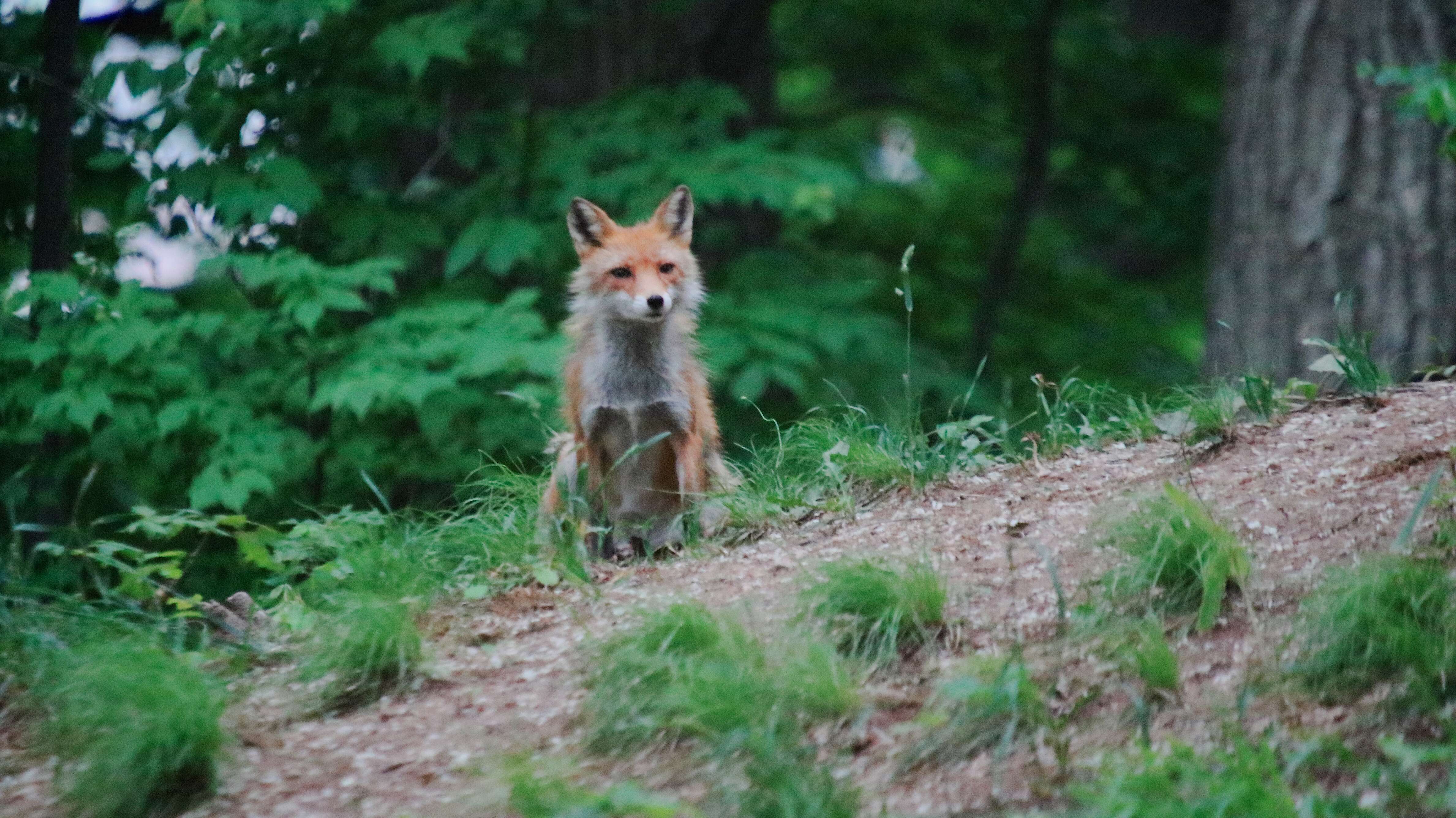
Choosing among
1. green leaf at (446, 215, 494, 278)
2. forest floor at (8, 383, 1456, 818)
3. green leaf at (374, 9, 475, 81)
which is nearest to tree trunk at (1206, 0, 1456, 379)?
forest floor at (8, 383, 1456, 818)

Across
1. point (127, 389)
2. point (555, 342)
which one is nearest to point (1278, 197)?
point (555, 342)

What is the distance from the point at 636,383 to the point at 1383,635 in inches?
137

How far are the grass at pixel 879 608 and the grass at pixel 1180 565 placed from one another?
21.3 inches

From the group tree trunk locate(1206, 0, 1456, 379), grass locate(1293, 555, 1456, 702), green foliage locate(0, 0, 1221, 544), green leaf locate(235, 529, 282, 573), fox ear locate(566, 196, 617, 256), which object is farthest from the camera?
tree trunk locate(1206, 0, 1456, 379)

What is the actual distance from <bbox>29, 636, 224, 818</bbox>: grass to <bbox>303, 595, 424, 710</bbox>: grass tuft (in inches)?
16.6

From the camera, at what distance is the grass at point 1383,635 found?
322 cm

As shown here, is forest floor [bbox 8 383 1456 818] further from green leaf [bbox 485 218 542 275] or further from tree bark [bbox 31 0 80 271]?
tree bark [bbox 31 0 80 271]

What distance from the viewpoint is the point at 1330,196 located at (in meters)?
7.43

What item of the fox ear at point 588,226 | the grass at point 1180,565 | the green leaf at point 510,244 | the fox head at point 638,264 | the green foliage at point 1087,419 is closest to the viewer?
the grass at point 1180,565

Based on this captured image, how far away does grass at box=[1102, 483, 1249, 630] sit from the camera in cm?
368

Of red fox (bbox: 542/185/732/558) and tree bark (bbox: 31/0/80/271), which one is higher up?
tree bark (bbox: 31/0/80/271)

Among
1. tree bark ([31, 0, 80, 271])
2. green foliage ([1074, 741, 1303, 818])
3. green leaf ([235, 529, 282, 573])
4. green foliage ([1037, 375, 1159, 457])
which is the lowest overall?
green foliage ([1074, 741, 1303, 818])

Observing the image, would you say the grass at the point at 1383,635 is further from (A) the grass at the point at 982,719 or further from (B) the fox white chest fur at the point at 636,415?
(B) the fox white chest fur at the point at 636,415

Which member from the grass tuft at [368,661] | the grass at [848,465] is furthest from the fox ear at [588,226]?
the grass tuft at [368,661]
